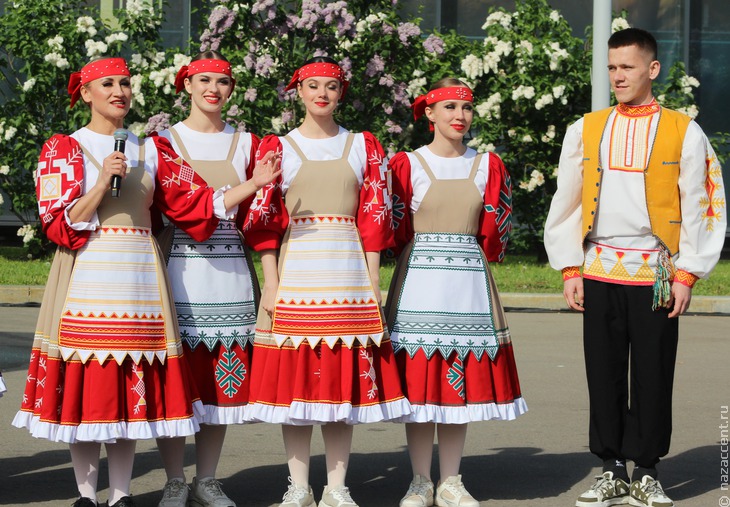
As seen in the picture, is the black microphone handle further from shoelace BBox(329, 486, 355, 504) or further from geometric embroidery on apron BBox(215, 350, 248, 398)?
shoelace BBox(329, 486, 355, 504)

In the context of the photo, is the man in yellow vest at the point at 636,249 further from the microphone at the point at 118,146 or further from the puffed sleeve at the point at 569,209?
the microphone at the point at 118,146

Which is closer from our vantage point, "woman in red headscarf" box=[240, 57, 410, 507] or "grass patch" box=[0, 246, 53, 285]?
"woman in red headscarf" box=[240, 57, 410, 507]

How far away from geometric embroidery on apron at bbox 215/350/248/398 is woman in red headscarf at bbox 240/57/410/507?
91 millimetres

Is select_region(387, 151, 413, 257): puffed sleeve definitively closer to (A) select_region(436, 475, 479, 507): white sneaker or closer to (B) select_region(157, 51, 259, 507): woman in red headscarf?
(B) select_region(157, 51, 259, 507): woman in red headscarf

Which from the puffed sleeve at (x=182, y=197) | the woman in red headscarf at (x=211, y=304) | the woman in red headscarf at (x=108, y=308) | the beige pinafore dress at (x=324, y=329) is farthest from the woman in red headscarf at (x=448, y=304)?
the puffed sleeve at (x=182, y=197)

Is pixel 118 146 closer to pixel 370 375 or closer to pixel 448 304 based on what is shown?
pixel 370 375

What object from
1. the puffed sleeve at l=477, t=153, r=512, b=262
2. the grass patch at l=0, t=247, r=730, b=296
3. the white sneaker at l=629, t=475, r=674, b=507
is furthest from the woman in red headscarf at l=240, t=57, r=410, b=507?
the grass patch at l=0, t=247, r=730, b=296

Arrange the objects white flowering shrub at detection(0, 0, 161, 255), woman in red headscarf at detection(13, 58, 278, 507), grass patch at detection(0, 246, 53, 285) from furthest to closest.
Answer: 1. white flowering shrub at detection(0, 0, 161, 255)
2. grass patch at detection(0, 246, 53, 285)
3. woman in red headscarf at detection(13, 58, 278, 507)

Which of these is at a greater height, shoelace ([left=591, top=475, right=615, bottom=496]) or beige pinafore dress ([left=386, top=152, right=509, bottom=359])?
beige pinafore dress ([left=386, top=152, right=509, bottom=359])

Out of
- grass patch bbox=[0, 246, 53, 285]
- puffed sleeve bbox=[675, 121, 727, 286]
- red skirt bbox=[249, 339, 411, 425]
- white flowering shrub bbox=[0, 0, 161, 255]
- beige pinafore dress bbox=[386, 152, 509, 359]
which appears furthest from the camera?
white flowering shrub bbox=[0, 0, 161, 255]

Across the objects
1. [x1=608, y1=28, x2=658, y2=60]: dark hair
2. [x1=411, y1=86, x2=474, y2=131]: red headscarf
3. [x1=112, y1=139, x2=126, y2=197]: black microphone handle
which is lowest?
[x1=112, y1=139, x2=126, y2=197]: black microphone handle

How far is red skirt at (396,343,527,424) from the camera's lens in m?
6.49

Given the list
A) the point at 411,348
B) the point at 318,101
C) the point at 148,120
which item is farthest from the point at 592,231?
the point at 148,120

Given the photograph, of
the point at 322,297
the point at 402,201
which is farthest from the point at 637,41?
the point at 322,297
